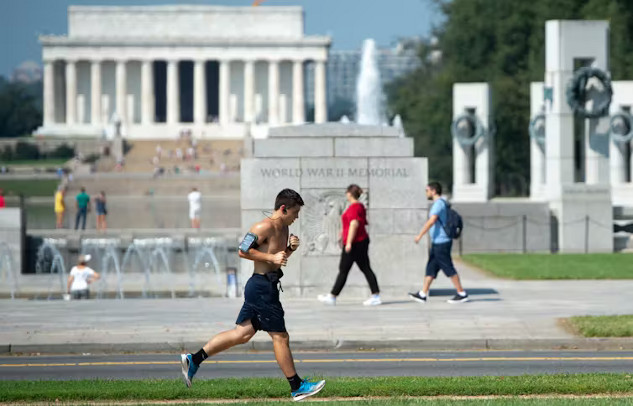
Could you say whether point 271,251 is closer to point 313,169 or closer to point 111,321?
point 111,321

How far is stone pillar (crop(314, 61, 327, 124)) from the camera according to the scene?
130 metres

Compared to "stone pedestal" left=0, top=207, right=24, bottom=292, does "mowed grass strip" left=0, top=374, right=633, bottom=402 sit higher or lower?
lower

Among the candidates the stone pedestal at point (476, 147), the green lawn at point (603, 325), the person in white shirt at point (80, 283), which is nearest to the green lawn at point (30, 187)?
the stone pedestal at point (476, 147)

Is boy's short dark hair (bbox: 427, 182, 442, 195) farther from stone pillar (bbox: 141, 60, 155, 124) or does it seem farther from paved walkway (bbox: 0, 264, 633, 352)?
stone pillar (bbox: 141, 60, 155, 124)

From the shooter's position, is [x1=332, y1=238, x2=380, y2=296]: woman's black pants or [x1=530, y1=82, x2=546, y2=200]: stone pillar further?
[x1=530, y1=82, x2=546, y2=200]: stone pillar

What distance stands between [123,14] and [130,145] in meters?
23.5

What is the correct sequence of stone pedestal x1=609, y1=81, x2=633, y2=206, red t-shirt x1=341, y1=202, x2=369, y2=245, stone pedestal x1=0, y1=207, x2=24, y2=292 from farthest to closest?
1. stone pedestal x1=609, y1=81, x2=633, y2=206
2. stone pedestal x1=0, y1=207, x2=24, y2=292
3. red t-shirt x1=341, y1=202, x2=369, y2=245

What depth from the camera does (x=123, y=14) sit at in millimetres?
127562

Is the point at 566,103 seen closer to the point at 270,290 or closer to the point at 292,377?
the point at 270,290

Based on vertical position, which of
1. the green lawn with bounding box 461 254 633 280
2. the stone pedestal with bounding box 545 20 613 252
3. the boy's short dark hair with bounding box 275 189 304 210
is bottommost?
the green lawn with bounding box 461 254 633 280

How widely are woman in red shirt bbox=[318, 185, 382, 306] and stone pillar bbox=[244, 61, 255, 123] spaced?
360ft

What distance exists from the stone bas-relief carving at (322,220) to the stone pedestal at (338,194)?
2 cm

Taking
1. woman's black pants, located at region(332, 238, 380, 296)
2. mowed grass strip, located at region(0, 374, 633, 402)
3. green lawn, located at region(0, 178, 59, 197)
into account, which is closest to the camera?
mowed grass strip, located at region(0, 374, 633, 402)

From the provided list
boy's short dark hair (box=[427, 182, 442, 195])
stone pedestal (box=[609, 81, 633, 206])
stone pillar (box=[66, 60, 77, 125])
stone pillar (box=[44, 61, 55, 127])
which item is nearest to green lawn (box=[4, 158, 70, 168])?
stone pillar (box=[66, 60, 77, 125])
